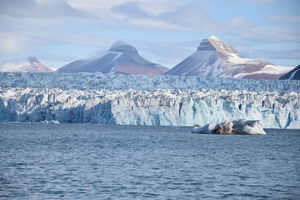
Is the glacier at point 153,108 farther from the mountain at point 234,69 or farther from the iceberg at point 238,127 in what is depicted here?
the mountain at point 234,69

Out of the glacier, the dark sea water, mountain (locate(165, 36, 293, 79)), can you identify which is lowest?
the dark sea water

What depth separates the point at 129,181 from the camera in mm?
17516

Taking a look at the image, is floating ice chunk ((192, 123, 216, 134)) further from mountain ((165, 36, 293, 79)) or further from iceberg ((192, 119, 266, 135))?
mountain ((165, 36, 293, 79))

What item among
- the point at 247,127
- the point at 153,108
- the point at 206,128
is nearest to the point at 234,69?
the point at 153,108

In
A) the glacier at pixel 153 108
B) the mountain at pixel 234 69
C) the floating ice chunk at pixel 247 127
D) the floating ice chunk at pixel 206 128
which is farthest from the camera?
the mountain at pixel 234 69

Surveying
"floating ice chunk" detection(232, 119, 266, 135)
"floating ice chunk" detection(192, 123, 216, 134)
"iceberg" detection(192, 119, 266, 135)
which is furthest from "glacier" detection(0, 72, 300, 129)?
"floating ice chunk" detection(232, 119, 266, 135)

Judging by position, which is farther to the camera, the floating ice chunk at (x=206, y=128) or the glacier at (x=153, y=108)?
the glacier at (x=153, y=108)

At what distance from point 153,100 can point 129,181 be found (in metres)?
42.1

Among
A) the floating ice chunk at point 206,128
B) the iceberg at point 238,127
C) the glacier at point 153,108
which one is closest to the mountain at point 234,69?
the glacier at point 153,108

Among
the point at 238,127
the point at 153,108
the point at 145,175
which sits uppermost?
the point at 153,108

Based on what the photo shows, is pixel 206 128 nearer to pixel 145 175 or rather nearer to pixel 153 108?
pixel 153 108

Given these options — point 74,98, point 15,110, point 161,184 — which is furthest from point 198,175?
point 15,110

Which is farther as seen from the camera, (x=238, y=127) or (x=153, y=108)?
(x=153, y=108)

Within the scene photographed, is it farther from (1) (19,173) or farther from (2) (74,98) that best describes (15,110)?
(1) (19,173)
